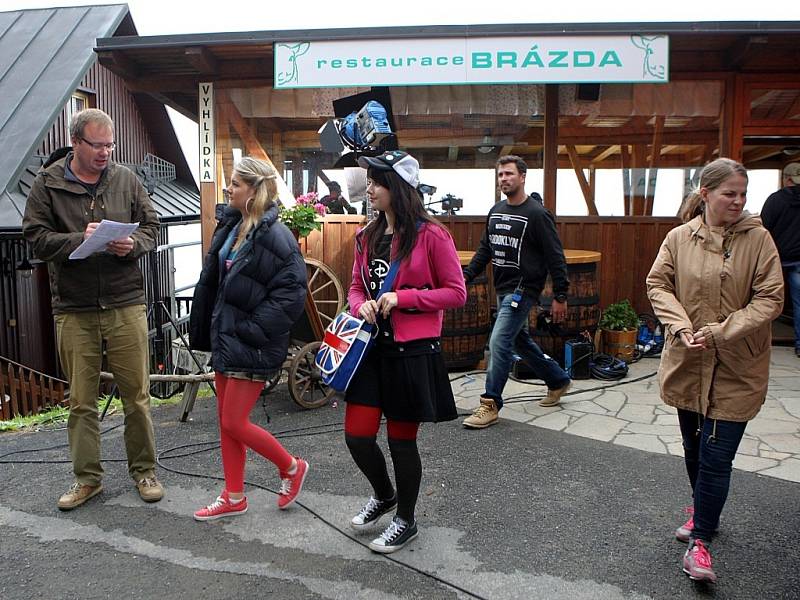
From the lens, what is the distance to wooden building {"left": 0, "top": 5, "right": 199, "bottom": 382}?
1167 centimetres

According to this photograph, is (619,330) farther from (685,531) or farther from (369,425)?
(369,425)

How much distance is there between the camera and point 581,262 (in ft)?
22.1

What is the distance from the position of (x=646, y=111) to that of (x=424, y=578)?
648cm

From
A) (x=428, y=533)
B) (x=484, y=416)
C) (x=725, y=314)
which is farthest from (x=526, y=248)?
(x=428, y=533)

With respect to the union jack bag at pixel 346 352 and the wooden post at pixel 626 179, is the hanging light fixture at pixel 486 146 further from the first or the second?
the union jack bag at pixel 346 352

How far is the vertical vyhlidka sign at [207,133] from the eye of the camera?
8.06 metres

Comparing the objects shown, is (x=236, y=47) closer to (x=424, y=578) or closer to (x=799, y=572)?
(x=424, y=578)

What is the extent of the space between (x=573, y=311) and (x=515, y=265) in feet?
5.65

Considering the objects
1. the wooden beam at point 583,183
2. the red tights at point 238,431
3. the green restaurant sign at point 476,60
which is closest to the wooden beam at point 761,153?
the wooden beam at point 583,183

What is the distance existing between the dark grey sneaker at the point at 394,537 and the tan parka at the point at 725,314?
52.9 inches

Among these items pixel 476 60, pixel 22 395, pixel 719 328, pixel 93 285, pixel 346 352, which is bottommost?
pixel 22 395

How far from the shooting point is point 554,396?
5.74 m

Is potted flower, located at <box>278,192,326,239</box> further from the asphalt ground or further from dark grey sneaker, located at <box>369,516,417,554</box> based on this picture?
dark grey sneaker, located at <box>369,516,417,554</box>

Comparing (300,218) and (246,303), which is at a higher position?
(300,218)
